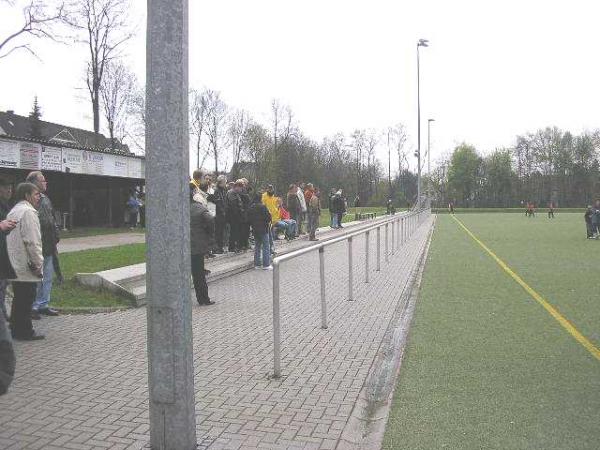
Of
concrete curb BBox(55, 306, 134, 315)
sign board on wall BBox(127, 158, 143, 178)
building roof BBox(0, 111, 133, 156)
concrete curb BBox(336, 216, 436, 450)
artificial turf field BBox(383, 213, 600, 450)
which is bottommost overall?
artificial turf field BBox(383, 213, 600, 450)

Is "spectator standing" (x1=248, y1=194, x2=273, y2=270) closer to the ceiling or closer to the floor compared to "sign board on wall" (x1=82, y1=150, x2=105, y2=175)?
closer to the floor

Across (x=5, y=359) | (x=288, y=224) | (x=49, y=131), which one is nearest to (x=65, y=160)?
(x=288, y=224)

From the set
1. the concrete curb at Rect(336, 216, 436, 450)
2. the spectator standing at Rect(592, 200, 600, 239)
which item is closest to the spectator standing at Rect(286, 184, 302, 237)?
the concrete curb at Rect(336, 216, 436, 450)

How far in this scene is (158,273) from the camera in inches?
143

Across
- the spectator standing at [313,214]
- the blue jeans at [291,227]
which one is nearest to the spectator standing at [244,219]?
the blue jeans at [291,227]

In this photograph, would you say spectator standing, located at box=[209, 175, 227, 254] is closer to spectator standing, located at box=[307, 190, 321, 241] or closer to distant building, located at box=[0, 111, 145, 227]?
spectator standing, located at box=[307, 190, 321, 241]

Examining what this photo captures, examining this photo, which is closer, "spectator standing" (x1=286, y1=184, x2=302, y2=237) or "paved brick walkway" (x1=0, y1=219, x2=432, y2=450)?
"paved brick walkway" (x1=0, y1=219, x2=432, y2=450)

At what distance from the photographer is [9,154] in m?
17.5

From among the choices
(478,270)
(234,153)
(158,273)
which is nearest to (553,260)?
(478,270)

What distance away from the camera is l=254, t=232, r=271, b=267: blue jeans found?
13335 millimetres

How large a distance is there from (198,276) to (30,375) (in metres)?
3.67

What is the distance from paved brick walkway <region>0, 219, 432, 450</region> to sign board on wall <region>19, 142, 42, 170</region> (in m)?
11.2

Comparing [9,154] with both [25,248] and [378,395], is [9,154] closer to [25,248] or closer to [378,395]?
[25,248]

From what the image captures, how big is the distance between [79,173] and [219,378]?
55.4ft
